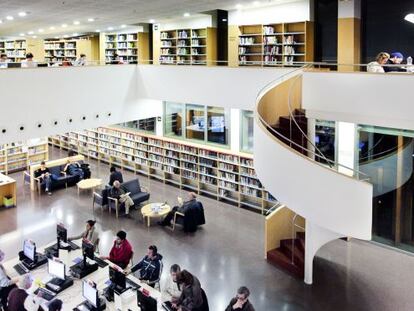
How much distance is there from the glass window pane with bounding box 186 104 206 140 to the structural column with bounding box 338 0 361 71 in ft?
14.6

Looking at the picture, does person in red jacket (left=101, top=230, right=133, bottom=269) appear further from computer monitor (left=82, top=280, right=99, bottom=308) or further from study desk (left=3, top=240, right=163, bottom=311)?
computer monitor (left=82, top=280, right=99, bottom=308)

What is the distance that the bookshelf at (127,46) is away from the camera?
1605 cm

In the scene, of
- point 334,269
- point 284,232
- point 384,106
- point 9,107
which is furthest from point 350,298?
point 9,107

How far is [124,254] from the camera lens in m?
7.39

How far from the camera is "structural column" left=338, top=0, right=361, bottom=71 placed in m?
9.91

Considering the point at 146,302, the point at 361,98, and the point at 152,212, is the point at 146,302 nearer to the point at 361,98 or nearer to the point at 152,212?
the point at 361,98

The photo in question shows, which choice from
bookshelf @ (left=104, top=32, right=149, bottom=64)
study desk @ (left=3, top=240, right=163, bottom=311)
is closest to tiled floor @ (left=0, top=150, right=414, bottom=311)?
study desk @ (left=3, top=240, right=163, bottom=311)

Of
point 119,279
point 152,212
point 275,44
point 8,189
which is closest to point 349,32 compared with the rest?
point 275,44

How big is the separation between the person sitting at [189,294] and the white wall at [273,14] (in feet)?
26.3

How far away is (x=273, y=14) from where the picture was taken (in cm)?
1203

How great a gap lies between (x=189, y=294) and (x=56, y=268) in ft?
6.70

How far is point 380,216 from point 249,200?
3.48 meters

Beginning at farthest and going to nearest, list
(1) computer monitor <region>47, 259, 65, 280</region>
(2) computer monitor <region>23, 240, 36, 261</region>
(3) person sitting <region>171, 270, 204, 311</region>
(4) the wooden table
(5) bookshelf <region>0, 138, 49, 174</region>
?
1. (5) bookshelf <region>0, 138, 49, 174</region>
2. (4) the wooden table
3. (2) computer monitor <region>23, 240, 36, 261</region>
4. (1) computer monitor <region>47, 259, 65, 280</region>
5. (3) person sitting <region>171, 270, 204, 311</region>

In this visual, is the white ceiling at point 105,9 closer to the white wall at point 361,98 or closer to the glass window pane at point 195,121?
the glass window pane at point 195,121
